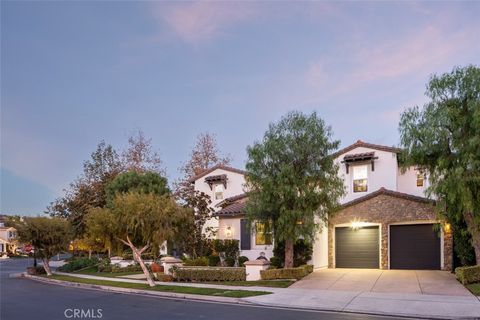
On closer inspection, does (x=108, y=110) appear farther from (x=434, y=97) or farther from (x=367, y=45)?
(x=434, y=97)

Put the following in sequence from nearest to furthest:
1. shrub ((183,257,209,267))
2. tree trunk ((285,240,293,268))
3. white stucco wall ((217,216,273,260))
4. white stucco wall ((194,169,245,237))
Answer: tree trunk ((285,240,293,268)) → shrub ((183,257,209,267)) → white stucco wall ((217,216,273,260)) → white stucco wall ((194,169,245,237))

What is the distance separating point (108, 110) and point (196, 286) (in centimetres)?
1804

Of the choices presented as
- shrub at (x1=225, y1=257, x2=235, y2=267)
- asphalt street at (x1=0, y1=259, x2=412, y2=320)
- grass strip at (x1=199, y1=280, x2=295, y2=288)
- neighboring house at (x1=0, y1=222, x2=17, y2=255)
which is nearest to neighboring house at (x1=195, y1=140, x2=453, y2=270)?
shrub at (x1=225, y1=257, x2=235, y2=267)

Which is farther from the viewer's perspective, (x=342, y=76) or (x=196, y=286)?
(x=342, y=76)

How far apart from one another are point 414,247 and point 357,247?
338cm

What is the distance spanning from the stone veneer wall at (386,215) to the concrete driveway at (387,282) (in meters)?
1.48

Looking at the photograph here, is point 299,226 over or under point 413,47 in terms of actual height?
under

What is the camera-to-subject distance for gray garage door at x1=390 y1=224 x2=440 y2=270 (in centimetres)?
2545

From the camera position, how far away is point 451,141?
2020cm

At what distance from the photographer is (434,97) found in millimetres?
21047

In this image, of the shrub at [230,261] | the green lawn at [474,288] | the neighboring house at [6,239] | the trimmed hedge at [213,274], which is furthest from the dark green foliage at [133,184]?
the neighboring house at [6,239]

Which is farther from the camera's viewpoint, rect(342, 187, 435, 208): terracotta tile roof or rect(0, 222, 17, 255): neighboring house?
rect(0, 222, 17, 255): neighboring house

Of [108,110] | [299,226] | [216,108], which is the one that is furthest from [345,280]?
[108,110]

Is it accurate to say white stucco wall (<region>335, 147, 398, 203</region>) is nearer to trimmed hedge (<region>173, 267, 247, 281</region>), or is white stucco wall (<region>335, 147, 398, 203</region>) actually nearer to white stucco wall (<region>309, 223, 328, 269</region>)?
white stucco wall (<region>309, 223, 328, 269</region>)
